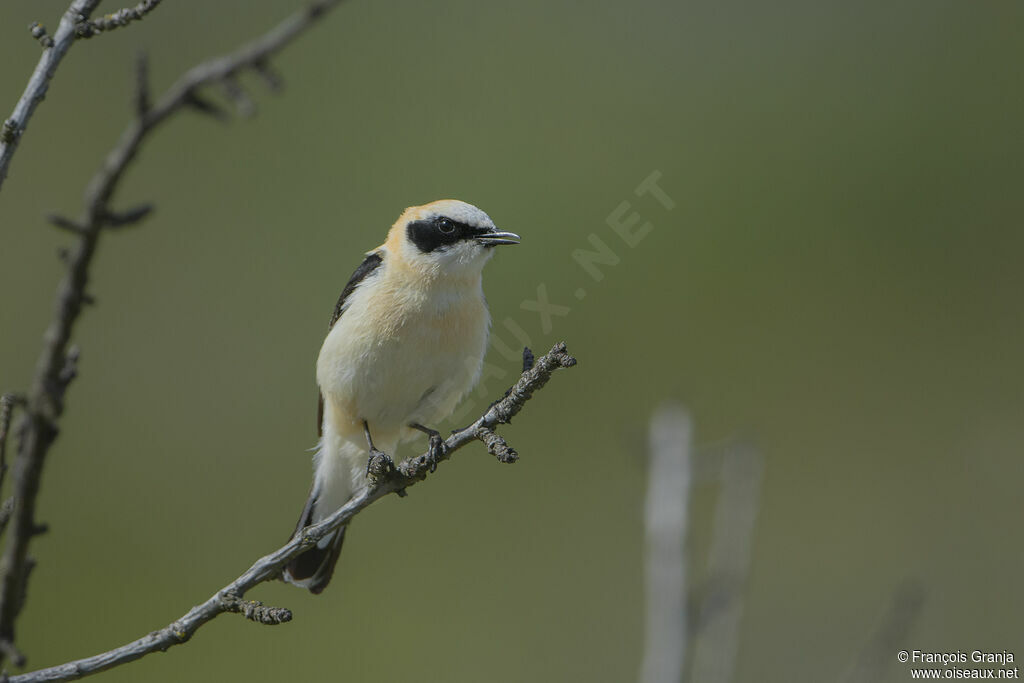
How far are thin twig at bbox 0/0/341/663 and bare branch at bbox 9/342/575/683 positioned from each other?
65 cm

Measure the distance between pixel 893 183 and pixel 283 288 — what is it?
6.57m

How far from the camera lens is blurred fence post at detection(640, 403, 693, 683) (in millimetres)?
2559

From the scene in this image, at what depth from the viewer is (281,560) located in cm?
276

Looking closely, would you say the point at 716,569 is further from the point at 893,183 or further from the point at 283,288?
the point at 893,183

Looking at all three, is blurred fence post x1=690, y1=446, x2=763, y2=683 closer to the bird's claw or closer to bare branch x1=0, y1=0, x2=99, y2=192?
the bird's claw

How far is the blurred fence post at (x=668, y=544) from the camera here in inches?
101

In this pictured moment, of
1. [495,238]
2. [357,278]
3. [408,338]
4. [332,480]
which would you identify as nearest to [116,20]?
[408,338]

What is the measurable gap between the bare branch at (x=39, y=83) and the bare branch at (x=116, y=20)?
21 mm

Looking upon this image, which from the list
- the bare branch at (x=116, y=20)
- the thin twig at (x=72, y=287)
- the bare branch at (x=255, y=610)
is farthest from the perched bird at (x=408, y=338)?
the thin twig at (x=72, y=287)

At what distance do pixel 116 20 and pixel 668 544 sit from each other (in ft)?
6.98

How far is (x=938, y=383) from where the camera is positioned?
8766mm

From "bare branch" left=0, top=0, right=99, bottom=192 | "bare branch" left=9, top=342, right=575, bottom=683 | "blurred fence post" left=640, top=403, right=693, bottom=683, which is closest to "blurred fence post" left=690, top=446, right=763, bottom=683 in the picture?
"blurred fence post" left=640, top=403, right=693, bottom=683

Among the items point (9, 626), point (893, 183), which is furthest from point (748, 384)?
point (9, 626)

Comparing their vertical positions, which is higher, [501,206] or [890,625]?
[501,206]
